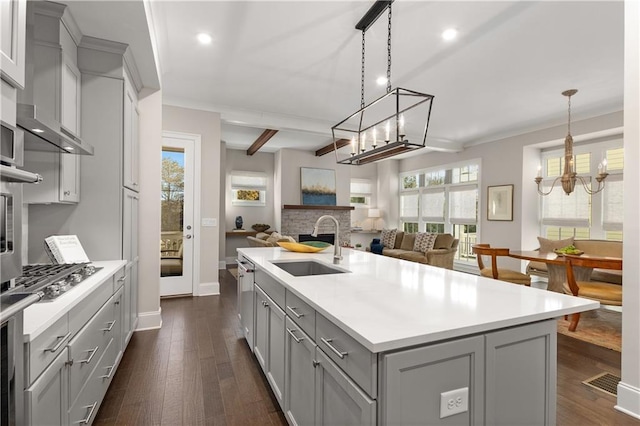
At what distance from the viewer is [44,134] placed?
1.68 m

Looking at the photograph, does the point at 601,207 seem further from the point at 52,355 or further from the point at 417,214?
the point at 52,355

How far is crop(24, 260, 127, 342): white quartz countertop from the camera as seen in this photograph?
108 cm

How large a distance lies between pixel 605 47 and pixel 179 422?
4.69 meters

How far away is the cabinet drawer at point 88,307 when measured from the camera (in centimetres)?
143

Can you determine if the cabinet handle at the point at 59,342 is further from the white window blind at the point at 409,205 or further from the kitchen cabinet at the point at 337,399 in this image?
the white window blind at the point at 409,205

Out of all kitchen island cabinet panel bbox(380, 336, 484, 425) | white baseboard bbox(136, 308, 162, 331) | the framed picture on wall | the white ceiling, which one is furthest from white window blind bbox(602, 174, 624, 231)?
white baseboard bbox(136, 308, 162, 331)

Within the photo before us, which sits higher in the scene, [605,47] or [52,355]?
[605,47]

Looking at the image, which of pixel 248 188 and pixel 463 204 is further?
pixel 248 188

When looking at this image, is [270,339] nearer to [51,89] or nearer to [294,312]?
[294,312]

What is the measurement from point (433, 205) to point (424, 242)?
1682 mm

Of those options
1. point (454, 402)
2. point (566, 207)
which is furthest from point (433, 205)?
point (454, 402)

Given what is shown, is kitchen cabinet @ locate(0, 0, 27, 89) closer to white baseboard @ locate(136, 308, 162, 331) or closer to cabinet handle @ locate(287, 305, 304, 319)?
cabinet handle @ locate(287, 305, 304, 319)

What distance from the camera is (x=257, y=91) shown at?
4262 millimetres

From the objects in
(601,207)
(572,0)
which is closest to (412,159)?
(601,207)
